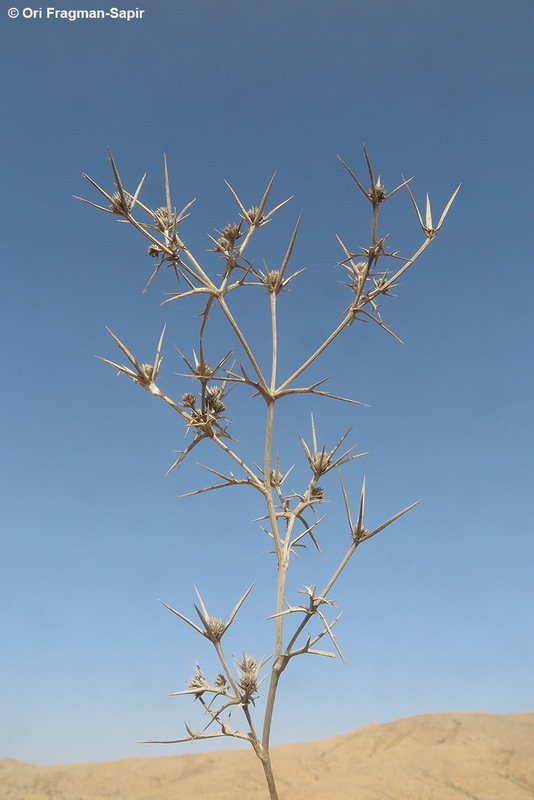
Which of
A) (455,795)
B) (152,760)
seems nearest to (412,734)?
(455,795)

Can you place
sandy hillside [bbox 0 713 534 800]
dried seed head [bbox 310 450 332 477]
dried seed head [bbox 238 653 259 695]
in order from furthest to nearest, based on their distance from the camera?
1. sandy hillside [bbox 0 713 534 800]
2. dried seed head [bbox 310 450 332 477]
3. dried seed head [bbox 238 653 259 695]

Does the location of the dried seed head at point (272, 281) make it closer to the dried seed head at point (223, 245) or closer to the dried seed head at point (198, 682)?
the dried seed head at point (223, 245)

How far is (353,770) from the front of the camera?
2488 cm

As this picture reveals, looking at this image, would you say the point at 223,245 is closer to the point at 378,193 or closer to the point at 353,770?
the point at 378,193

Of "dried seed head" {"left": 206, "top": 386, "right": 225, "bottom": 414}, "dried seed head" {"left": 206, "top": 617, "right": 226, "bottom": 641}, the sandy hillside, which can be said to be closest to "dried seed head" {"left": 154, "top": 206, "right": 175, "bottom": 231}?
"dried seed head" {"left": 206, "top": 386, "right": 225, "bottom": 414}

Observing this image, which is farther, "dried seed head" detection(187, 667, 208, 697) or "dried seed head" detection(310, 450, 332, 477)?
"dried seed head" detection(310, 450, 332, 477)

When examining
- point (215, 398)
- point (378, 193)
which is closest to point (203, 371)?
point (215, 398)

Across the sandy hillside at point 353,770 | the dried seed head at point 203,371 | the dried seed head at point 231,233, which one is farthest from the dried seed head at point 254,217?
the sandy hillside at point 353,770

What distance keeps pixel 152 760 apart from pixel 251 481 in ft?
101

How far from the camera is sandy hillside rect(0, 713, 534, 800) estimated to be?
21234mm

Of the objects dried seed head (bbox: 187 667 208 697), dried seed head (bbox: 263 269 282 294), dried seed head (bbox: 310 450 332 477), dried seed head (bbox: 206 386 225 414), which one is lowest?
dried seed head (bbox: 187 667 208 697)

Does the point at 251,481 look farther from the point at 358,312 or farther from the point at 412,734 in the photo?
the point at 412,734

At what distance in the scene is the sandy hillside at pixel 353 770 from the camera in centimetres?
2123

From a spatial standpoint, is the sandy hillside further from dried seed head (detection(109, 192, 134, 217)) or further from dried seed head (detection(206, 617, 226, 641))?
dried seed head (detection(109, 192, 134, 217))
